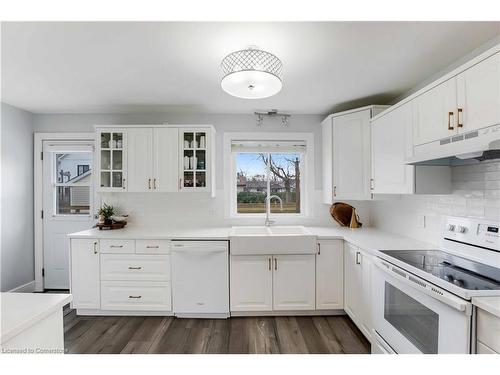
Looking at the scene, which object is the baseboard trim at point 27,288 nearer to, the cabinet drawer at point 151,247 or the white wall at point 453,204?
the cabinet drawer at point 151,247

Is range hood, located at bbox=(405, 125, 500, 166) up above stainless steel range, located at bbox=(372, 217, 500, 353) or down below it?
above

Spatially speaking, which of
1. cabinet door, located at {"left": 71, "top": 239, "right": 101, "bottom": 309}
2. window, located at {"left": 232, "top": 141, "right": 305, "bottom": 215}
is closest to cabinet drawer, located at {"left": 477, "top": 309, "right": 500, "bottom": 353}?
window, located at {"left": 232, "top": 141, "right": 305, "bottom": 215}

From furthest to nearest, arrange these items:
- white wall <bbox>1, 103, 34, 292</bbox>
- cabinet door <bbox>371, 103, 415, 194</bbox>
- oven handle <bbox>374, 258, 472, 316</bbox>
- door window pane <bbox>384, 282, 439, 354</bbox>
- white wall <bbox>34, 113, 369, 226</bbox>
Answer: white wall <bbox>34, 113, 369, 226</bbox>, white wall <bbox>1, 103, 34, 292</bbox>, cabinet door <bbox>371, 103, 415, 194</bbox>, door window pane <bbox>384, 282, 439, 354</bbox>, oven handle <bbox>374, 258, 472, 316</bbox>

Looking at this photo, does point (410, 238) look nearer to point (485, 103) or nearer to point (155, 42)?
point (485, 103)

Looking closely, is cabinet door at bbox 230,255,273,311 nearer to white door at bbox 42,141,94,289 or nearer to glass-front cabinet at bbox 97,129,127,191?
glass-front cabinet at bbox 97,129,127,191

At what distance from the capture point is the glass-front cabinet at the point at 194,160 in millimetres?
2873

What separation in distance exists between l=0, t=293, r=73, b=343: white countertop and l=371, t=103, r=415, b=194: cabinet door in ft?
7.39

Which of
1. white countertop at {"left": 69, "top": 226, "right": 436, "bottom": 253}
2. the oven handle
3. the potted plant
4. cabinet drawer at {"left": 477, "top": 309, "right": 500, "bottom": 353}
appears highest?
the potted plant

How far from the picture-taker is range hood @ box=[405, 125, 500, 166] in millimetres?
1149

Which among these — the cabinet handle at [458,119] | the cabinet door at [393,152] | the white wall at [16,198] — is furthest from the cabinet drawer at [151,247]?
the cabinet handle at [458,119]

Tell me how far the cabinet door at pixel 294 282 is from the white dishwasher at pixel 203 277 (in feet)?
1.72

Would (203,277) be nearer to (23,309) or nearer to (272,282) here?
(272,282)

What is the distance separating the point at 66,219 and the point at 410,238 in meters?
4.05

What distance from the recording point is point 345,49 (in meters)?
1.70
